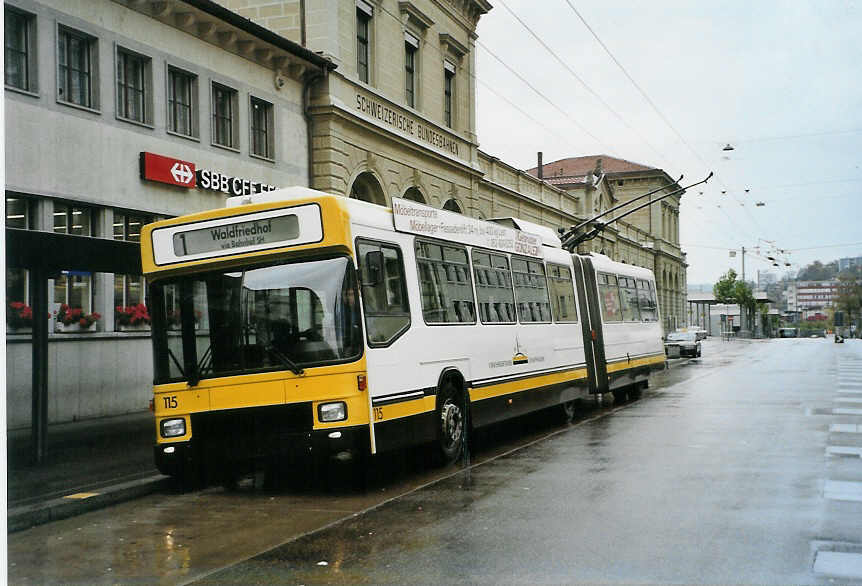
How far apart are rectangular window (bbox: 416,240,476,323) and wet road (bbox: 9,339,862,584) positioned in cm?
189

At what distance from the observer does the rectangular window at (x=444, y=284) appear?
11539mm

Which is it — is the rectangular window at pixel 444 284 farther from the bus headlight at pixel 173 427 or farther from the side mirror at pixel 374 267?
the bus headlight at pixel 173 427

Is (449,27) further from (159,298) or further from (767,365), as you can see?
(159,298)

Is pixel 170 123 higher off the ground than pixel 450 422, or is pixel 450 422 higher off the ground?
pixel 170 123

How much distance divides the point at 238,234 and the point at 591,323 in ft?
32.7

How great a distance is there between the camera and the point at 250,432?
9852 millimetres

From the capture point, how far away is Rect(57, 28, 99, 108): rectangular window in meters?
16.0

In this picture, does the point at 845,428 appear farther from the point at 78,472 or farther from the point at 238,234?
the point at 78,472

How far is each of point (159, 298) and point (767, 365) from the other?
30839 mm

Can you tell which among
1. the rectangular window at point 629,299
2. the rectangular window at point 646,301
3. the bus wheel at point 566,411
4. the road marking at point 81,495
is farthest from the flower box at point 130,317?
the rectangular window at point 646,301

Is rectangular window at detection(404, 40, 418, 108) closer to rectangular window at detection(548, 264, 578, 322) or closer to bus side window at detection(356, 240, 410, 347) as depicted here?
rectangular window at detection(548, 264, 578, 322)

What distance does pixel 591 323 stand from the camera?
1859 cm

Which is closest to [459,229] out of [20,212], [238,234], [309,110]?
[238,234]

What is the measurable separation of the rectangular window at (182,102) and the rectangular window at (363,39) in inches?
293
